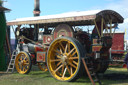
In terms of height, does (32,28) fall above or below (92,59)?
above

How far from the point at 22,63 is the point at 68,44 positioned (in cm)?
312

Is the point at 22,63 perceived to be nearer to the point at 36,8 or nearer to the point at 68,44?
the point at 68,44

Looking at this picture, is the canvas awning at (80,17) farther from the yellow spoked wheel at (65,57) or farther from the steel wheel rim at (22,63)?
the steel wheel rim at (22,63)

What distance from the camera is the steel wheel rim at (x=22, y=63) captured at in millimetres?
9859

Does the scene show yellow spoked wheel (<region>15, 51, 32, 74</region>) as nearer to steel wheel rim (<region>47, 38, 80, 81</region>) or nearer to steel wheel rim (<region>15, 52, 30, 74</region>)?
steel wheel rim (<region>15, 52, 30, 74</region>)

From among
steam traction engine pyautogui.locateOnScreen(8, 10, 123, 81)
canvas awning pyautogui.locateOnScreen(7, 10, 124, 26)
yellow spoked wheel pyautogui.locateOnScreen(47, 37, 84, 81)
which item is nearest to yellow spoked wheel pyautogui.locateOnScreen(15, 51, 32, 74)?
steam traction engine pyautogui.locateOnScreen(8, 10, 123, 81)

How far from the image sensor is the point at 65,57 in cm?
807

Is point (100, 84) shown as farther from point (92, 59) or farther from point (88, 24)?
point (88, 24)

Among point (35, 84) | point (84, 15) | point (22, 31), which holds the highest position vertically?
point (84, 15)

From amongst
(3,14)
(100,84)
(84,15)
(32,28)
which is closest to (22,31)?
(32,28)

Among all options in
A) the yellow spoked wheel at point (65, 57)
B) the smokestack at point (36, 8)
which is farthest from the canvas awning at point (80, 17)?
the smokestack at point (36, 8)

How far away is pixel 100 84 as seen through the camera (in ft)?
24.0

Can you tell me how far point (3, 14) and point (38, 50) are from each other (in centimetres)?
329

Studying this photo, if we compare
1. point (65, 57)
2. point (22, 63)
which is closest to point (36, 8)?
point (22, 63)
